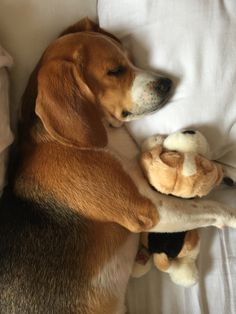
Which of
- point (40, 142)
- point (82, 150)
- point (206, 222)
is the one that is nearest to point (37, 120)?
point (40, 142)

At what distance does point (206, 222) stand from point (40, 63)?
741 mm

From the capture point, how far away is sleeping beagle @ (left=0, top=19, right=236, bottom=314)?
1.45 m

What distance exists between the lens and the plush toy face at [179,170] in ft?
4.66

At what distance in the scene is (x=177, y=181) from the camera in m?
1.44

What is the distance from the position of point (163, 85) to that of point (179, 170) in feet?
0.89

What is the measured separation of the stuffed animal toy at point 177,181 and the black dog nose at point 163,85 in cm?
14

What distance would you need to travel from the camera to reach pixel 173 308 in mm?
1588

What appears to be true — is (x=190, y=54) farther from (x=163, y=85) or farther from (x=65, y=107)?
(x=65, y=107)

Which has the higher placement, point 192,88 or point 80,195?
point 192,88

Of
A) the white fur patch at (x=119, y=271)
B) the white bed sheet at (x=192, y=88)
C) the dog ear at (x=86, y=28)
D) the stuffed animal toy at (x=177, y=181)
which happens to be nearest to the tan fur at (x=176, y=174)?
the stuffed animal toy at (x=177, y=181)

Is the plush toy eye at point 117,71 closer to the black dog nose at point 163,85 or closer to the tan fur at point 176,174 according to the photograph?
the black dog nose at point 163,85

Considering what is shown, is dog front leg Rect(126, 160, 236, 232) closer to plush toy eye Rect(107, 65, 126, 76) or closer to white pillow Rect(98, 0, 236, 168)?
white pillow Rect(98, 0, 236, 168)

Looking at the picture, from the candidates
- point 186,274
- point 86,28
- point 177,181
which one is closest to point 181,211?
point 177,181

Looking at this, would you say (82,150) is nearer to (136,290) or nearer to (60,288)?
(60,288)
